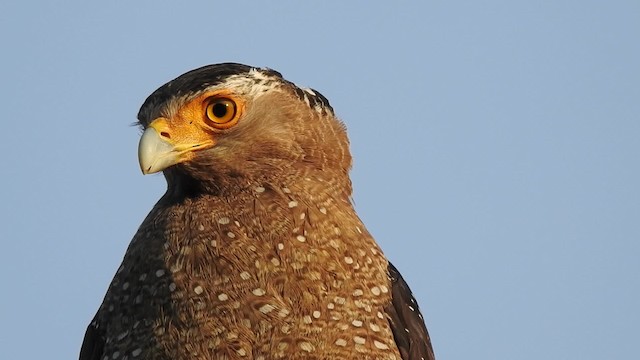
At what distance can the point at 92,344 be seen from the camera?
278 inches

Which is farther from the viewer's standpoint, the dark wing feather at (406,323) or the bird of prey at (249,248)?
the dark wing feather at (406,323)

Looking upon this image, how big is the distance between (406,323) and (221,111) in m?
1.77

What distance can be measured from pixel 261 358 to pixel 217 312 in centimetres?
38

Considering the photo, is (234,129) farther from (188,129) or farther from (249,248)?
(249,248)

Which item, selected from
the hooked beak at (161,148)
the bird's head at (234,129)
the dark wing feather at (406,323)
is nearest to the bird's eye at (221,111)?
the bird's head at (234,129)

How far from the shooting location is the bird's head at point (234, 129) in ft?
22.3

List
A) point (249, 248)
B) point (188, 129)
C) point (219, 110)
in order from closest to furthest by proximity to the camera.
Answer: point (249, 248) < point (188, 129) < point (219, 110)

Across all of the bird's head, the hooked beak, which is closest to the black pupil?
the bird's head

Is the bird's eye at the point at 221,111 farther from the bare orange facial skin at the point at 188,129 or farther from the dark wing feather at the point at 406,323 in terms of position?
the dark wing feather at the point at 406,323

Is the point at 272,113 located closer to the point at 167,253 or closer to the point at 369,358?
the point at 167,253

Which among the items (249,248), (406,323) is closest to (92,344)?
(249,248)

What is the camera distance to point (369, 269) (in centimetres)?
687

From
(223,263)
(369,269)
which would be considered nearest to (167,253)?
(223,263)

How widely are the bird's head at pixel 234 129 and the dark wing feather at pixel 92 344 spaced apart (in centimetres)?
108
